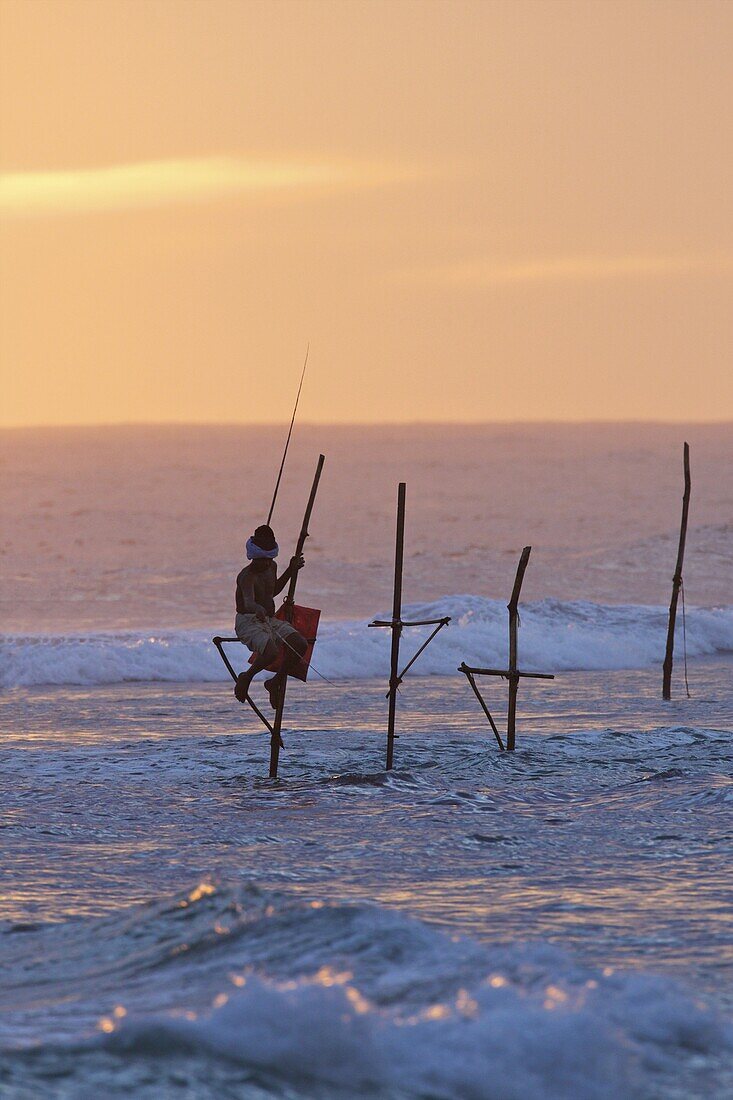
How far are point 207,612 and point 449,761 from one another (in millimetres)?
25972

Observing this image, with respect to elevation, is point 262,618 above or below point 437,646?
above

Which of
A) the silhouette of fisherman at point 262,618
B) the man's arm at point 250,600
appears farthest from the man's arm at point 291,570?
the man's arm at point 250,600

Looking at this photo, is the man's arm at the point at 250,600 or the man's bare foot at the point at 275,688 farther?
the man's bare foot at the point at 275,688

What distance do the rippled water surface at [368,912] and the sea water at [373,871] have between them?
0.02 m

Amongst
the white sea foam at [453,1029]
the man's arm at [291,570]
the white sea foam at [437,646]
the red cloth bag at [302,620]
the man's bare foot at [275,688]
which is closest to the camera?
the white sea foam at [453,1029]

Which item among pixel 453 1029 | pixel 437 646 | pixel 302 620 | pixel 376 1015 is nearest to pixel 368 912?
pixel 376 1015

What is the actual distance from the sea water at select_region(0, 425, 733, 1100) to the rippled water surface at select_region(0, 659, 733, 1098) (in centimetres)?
2

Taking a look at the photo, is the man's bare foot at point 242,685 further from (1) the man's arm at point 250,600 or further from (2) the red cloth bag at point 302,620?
(1) the man's arm at point 250,600

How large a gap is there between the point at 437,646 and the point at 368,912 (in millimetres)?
18571

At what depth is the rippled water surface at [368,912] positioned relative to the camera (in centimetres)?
692

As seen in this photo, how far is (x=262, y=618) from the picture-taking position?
13.4 metres

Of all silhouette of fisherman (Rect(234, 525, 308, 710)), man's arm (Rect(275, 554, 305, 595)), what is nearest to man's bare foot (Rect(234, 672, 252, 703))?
silhouette of fisherman (Rect(234, 525, 308, 710))

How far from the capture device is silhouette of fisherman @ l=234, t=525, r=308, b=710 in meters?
13.4

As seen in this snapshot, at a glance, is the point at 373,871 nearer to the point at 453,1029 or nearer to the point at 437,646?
the point at 453,1029
